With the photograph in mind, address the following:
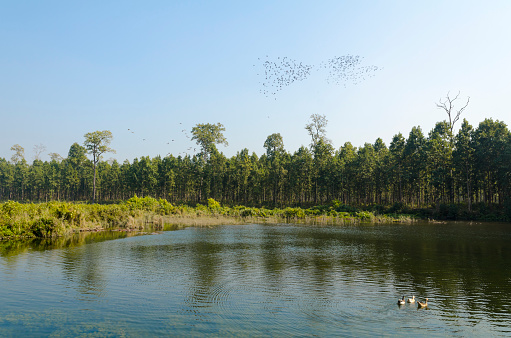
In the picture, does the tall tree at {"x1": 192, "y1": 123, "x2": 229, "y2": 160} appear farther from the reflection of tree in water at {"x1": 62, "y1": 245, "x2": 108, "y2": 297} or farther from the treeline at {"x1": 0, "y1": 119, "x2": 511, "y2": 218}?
the reflection of tree in water at {"x1": 62, "y1": 245, "x2": 108, "y2": 297}

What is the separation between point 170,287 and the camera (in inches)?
540

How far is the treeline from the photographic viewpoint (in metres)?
59.2

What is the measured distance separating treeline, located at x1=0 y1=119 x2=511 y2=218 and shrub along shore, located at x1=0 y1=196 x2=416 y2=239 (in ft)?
40.0

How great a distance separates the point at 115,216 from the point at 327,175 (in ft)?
176

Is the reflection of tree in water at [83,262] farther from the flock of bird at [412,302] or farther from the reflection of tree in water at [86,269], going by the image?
the flock of bird at [412,302]

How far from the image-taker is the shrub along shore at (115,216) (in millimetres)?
26172

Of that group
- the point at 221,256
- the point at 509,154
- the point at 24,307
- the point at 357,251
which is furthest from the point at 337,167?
the point at 24,307

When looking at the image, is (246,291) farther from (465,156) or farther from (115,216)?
(465,156)

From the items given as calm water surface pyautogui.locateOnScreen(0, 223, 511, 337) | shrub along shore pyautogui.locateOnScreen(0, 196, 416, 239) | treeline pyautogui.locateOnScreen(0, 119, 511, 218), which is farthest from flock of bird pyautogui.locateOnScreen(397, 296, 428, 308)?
treeline pyautogui.locateOnScreen(0, 119, 511, 218)

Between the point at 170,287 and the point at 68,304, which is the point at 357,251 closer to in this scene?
the point at 170,287

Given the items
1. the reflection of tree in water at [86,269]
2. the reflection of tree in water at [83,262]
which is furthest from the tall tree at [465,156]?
the reflection of tree in water at [86,269]

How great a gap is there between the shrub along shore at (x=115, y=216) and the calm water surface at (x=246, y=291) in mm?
4030

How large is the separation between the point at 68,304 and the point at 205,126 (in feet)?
292

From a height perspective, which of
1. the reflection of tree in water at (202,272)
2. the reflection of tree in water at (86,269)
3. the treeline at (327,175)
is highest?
the treeline at (327,175)
